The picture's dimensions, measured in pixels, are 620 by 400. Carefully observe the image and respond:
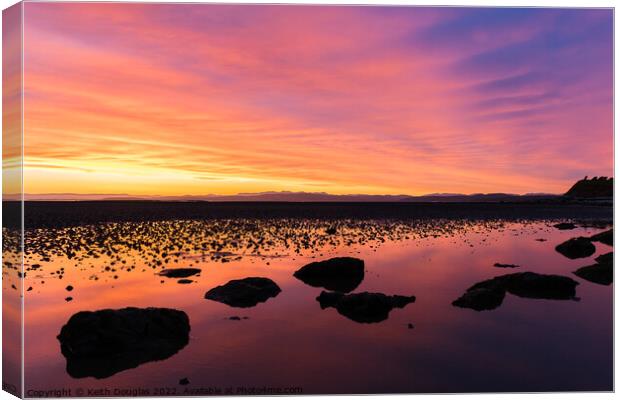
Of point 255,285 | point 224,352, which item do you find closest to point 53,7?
point 224,352

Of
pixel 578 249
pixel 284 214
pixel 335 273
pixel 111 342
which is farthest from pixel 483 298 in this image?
pixel 284 214

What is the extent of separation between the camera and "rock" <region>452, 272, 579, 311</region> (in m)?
15.3

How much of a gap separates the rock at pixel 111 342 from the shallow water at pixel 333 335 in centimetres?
27

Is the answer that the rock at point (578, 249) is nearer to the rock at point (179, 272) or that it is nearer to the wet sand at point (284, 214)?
the rock at point (179, 272)

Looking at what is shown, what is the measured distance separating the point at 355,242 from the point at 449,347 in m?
20.8

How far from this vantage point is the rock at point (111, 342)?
412 inches

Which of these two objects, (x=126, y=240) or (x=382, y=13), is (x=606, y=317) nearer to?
(x=382, y=13)

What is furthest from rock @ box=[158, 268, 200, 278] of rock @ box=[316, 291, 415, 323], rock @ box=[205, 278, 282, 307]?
rock @ box=[316, 291, 415, 323]

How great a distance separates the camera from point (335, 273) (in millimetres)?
18953

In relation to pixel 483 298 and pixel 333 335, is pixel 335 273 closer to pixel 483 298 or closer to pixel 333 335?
pixel 483 298

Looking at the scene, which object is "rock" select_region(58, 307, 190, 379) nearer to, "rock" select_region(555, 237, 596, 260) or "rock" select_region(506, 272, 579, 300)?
"rock" select_region(506, 272, 579, 300)

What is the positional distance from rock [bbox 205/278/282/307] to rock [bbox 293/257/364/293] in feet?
9.09

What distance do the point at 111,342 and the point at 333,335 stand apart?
515 cm

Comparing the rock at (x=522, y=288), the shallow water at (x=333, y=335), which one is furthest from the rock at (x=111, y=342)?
the rock at (x=522, y=288)
